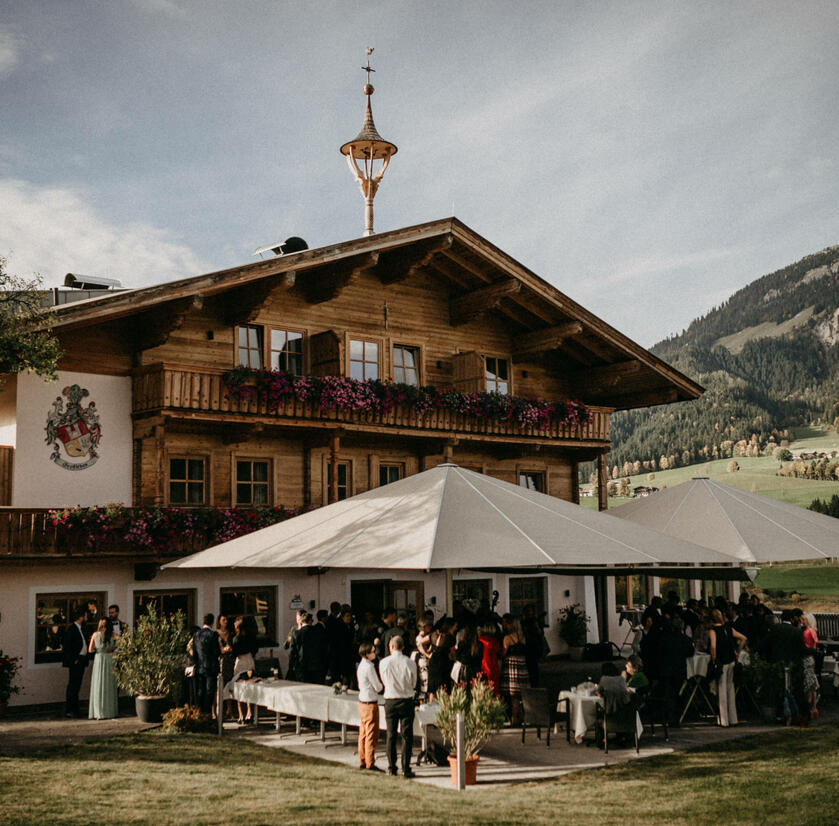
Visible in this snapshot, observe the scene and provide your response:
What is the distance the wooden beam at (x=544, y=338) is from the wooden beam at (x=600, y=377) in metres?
1.83

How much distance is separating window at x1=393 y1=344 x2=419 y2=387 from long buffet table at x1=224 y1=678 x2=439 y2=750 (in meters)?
9.99

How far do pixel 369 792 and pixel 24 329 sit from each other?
32.9ft

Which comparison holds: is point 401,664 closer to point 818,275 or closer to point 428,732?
→ point 428,732

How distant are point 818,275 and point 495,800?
160782mm

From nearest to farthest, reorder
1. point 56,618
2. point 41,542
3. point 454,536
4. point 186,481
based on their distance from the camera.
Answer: point 454,536, point 41,542, point 56,618, point 186,481

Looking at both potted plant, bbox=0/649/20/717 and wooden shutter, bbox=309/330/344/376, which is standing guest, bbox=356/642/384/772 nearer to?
potted plant, bbox=0/649/20/717

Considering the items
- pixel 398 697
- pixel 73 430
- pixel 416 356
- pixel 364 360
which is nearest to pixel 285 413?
pixel 364 360

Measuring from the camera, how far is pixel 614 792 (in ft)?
33.9

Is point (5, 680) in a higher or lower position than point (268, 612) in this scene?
lower

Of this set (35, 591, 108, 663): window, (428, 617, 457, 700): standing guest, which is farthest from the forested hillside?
(428, 617, 457, 700): standing guest

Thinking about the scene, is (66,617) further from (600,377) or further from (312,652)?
(600,377)

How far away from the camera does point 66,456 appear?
18500 millimetres

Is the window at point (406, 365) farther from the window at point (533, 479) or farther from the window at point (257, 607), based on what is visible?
the window at point (257, 607)

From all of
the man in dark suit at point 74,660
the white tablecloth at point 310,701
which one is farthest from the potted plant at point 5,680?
the white tablecloth at point 310,701
